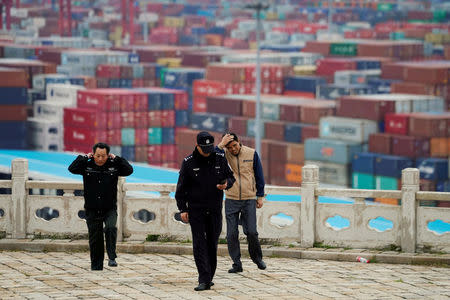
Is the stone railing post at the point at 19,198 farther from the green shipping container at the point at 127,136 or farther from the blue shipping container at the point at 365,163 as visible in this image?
the green shipping container at the point at 127,136

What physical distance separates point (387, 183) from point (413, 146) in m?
2.13

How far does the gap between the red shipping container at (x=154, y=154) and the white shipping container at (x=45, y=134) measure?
4831 millimetres

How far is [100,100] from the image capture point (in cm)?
5397

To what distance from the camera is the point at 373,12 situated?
488ft

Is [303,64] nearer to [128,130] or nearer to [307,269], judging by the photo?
[128,130]


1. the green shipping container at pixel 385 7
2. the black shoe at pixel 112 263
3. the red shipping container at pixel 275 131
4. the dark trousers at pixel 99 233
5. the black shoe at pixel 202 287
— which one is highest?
the green shipping container at pixel 385 7

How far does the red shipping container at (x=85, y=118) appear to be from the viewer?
2099 inches

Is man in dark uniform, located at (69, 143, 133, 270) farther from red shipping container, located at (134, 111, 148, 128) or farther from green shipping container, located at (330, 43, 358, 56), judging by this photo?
green shipping container, located at (330, 43, 358, 56)

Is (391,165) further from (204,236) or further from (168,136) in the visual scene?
(204,236)

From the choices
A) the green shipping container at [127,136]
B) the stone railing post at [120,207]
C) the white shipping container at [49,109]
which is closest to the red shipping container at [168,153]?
the green shipping container at [127,136]

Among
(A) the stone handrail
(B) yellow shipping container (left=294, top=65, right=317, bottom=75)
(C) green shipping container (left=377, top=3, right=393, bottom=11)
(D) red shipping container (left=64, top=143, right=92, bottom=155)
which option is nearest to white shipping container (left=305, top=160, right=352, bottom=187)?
(D) red shipping container (left=64, top=143, right=92, bottom=155)

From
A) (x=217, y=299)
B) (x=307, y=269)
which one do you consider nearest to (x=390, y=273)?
(x=307, y=269)

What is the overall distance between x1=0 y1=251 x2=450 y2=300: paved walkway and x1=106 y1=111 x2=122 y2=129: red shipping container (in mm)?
40226

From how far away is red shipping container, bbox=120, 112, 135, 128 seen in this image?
5372cm
